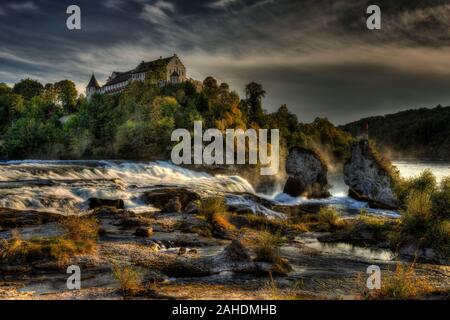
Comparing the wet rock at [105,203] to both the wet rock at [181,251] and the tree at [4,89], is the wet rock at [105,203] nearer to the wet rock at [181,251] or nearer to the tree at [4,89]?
the wet rock at [181,251]

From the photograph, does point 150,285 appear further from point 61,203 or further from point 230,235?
point 61,203

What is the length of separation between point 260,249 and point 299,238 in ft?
22.4

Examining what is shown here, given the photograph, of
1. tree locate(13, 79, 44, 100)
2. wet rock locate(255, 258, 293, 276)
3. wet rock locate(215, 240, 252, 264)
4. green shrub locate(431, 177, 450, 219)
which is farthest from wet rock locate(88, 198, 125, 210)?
tree locate(13, 79, 44, 100)

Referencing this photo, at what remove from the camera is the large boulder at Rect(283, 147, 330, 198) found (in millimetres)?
39719

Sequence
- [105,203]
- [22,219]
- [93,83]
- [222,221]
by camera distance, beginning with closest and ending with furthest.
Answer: [22,219] → [222,221] → [105,203] → [93,83]

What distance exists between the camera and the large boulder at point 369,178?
104ft

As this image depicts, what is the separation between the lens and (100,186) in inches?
1102

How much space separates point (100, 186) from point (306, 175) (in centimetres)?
2110

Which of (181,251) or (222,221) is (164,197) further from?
(181,251)

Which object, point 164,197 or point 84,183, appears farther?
point 84,183

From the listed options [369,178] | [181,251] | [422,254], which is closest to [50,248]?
[181,251]

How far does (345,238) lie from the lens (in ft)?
59.8

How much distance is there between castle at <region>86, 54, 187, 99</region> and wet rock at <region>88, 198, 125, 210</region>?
3159 inches

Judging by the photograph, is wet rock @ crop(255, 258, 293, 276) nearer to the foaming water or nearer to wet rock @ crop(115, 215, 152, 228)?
wet rock @ crop(115, 215, 152, 228)
